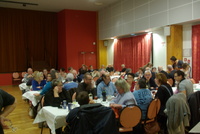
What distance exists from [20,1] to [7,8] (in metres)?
2.19

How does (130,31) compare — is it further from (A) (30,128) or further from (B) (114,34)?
(A) (30,128)

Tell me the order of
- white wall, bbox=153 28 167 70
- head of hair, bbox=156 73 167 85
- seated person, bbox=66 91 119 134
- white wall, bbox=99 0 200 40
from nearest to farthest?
seated person, bbox=66 91 119 134, head of hair, bbox=156 73 167 85, white wall, bbox=99 0 200 40, white wall, bbox=153 28 167 70

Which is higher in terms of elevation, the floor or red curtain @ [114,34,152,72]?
red curtain @ [114,34,152,72]

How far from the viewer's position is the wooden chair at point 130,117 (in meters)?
3.07

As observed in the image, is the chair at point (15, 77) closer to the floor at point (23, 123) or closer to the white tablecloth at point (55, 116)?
the floor at point (23, 123)

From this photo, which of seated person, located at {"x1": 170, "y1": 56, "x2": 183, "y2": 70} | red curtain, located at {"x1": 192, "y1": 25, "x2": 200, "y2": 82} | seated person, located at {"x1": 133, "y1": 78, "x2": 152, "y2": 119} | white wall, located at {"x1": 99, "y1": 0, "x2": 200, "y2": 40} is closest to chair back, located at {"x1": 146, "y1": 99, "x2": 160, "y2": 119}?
seated person, located at {"x1": 133, "y1": 78, "x2": 152, "y2": 119}

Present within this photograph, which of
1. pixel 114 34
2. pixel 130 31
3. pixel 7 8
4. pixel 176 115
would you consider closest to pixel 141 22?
pixel 130 31

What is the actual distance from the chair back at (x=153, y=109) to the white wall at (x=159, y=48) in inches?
235

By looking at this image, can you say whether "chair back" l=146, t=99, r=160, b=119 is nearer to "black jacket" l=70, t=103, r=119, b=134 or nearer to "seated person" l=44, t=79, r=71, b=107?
"black jacket" l=70, t=103, r=119, b=134

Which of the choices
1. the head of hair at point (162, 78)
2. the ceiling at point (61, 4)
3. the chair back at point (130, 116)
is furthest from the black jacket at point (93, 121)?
the ceiling at point (61, 4)

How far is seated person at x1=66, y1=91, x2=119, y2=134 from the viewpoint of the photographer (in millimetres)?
2332

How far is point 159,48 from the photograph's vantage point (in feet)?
31.0

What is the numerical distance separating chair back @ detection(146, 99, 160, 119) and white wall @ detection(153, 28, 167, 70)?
5.97 metres

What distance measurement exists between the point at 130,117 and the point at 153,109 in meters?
0.55
